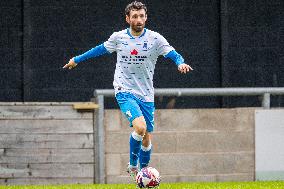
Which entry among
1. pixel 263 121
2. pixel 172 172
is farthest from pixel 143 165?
pixel 263 121

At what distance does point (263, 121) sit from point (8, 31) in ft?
15.5

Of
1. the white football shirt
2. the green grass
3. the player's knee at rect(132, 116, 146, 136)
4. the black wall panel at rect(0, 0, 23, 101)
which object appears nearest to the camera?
the player's knee at rect(132, 116, 146, 136)

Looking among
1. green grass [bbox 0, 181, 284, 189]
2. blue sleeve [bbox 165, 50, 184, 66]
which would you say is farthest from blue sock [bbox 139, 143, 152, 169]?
blue sleeve [bbox 165, 50, 184, 66]

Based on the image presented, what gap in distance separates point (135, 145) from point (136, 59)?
903 mm

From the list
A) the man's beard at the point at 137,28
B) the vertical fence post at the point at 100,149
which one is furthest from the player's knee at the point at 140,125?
the vertical fence post at the point at 100,149

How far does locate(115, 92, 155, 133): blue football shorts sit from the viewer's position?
9.68 m

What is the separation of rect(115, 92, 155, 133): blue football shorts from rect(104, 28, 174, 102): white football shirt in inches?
2.2

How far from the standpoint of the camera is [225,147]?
1164 centimetres

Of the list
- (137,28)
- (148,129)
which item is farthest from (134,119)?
(137,28)

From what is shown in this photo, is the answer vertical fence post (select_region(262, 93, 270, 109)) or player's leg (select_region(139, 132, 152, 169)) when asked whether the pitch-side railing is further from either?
player's leg (select_region(139, 132, 152, 169))

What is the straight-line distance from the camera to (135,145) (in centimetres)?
998

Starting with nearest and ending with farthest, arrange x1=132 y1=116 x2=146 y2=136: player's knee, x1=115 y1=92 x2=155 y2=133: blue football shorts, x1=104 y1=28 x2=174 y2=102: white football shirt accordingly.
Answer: x1=132 y1=116 x2=146 y2=136: player's knee → x1=115 y1=92 x2=155 y2=133: blue football shorts → x1=104 y1=28 x2=174 y2=102: white football shirt

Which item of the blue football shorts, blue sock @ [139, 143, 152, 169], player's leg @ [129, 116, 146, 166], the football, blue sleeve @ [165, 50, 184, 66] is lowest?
the football

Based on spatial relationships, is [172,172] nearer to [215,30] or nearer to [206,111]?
[206,111]
